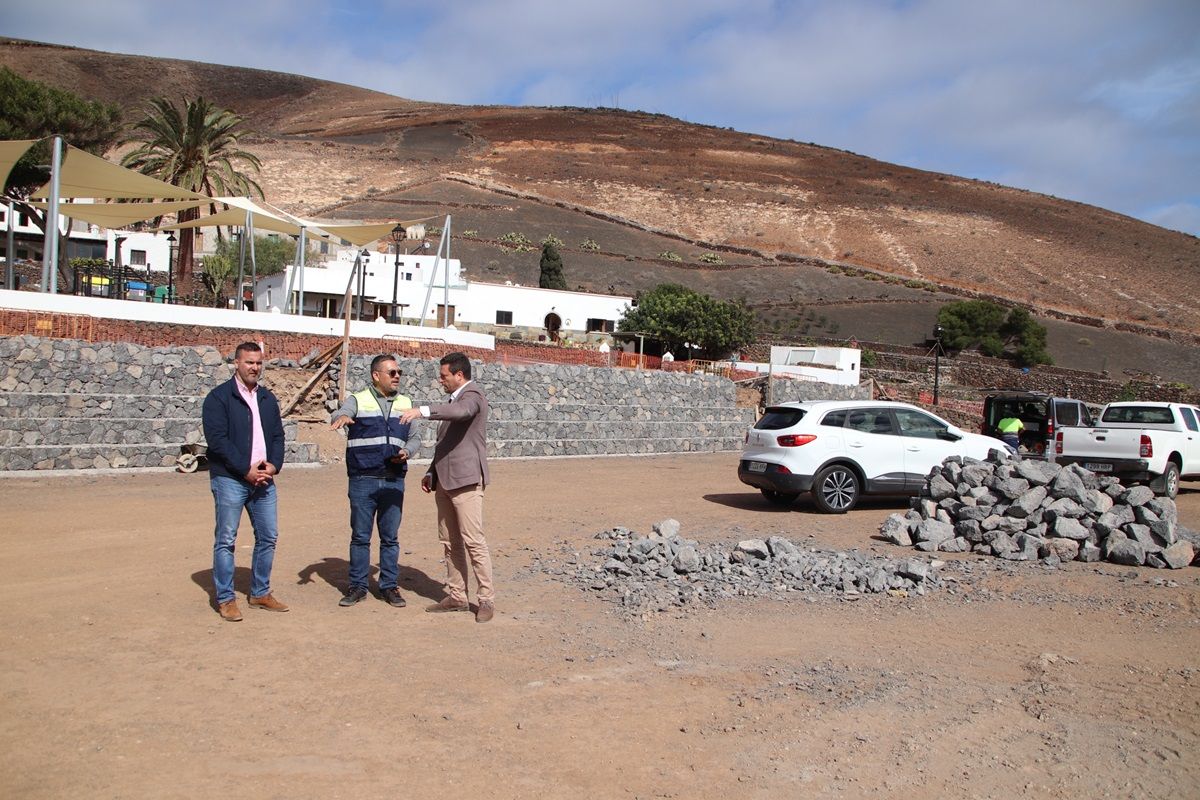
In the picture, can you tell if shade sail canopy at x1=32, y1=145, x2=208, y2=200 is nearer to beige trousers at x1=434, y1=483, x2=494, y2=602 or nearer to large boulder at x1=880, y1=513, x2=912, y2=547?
beige trousers at x1=434, y1=483, x2=494, y2=602

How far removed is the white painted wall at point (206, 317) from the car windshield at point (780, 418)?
11.0 metres

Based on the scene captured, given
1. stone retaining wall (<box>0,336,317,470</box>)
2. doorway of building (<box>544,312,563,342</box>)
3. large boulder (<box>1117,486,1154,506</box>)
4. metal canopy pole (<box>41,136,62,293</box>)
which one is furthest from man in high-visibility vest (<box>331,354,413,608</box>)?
doorway of building (<box>544,312,563,342</box>)

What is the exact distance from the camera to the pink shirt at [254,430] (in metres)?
6.30

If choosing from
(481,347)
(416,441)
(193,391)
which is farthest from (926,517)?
(481,347)

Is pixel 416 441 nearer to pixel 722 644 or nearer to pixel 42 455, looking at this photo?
pixel 722 644

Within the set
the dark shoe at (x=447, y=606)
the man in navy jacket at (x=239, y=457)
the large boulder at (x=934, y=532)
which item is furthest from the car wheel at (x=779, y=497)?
the man in navy jacket at (x=239, y=457)

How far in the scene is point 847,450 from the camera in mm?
12703

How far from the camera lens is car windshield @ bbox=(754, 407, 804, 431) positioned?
13023 mm

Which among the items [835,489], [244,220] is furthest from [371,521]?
[244,220]

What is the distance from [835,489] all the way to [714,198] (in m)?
90.7

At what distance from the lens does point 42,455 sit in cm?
1338

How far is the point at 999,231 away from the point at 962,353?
4778 cm

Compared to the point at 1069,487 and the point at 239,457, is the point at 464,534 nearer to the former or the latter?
the point at 239,457

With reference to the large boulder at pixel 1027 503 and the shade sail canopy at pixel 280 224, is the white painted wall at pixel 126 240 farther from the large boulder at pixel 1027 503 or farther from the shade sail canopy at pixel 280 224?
the large boulder at pixel 1027 503
